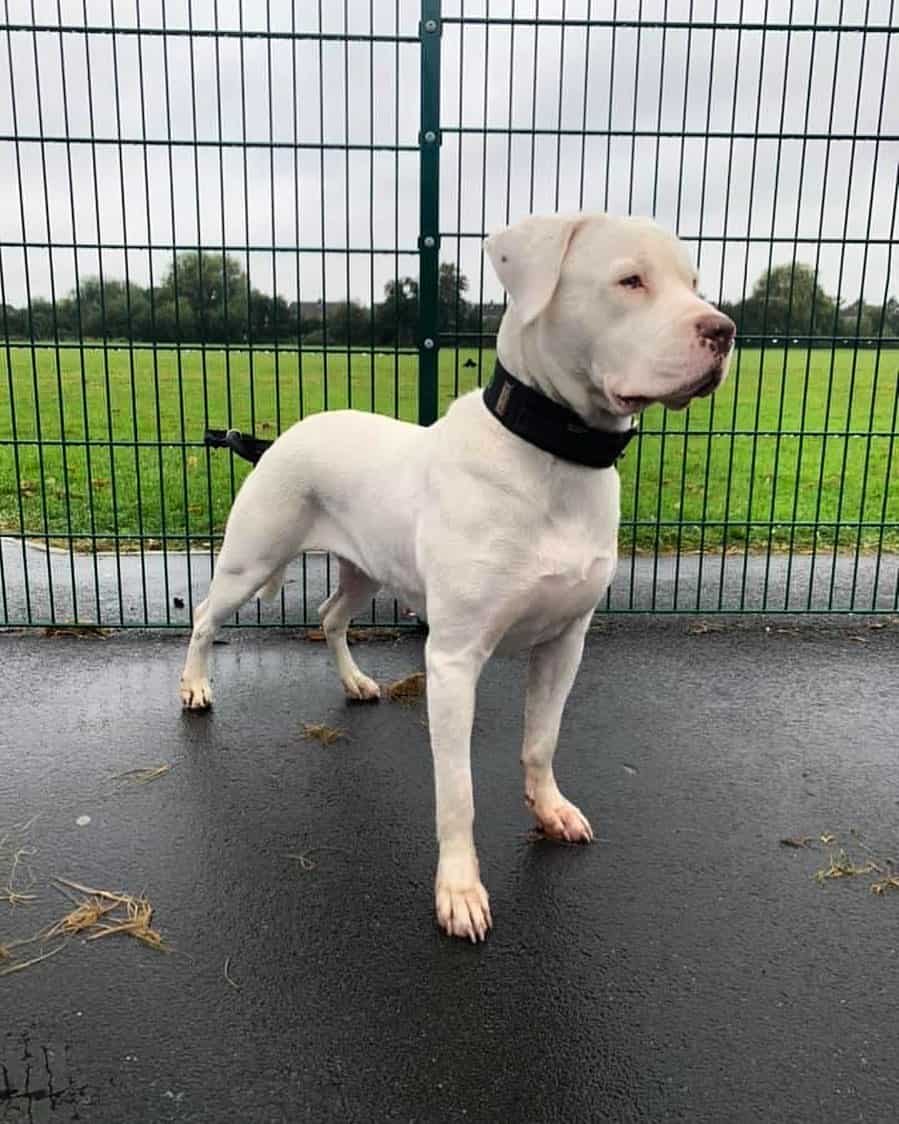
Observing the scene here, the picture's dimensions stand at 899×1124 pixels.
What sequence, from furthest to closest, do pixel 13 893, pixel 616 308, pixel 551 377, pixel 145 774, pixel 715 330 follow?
1. pixel 145 774
2. pixel 13 893
3. pixel 551 377
4. pixel 616 308
5. pixel 715 330

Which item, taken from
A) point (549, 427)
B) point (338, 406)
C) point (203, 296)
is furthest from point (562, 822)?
point (338, 406)

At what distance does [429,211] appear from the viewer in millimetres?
4285

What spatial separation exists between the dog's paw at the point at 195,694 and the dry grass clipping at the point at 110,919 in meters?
1.25

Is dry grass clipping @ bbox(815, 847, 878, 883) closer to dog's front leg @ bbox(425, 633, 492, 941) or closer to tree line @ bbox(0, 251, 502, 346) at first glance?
dog's front leg @ bbox(425, 633, 492, 941)

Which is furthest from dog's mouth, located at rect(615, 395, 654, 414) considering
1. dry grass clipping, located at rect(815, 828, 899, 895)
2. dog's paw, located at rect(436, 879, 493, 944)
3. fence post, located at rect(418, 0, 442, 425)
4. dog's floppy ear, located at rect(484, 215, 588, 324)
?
fence post, located at rect(418, 0, 442, 425)

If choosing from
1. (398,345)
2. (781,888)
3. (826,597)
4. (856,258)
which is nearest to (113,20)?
(398,345)

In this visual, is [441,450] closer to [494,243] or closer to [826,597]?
[494,243]

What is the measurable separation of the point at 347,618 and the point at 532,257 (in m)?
1.97

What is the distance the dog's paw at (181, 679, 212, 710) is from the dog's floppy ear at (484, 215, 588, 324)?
2211 millimetres

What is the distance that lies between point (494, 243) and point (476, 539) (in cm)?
74

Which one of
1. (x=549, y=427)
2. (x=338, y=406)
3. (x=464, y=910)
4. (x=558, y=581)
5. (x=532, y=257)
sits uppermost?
(x=532, y=257)

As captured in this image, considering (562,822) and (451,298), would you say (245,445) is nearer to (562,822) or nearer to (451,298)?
(451,298)

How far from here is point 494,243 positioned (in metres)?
2.30

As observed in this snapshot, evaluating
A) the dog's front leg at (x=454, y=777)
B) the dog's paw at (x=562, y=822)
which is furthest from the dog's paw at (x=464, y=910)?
the dog's paw at (x=562, y=822)
